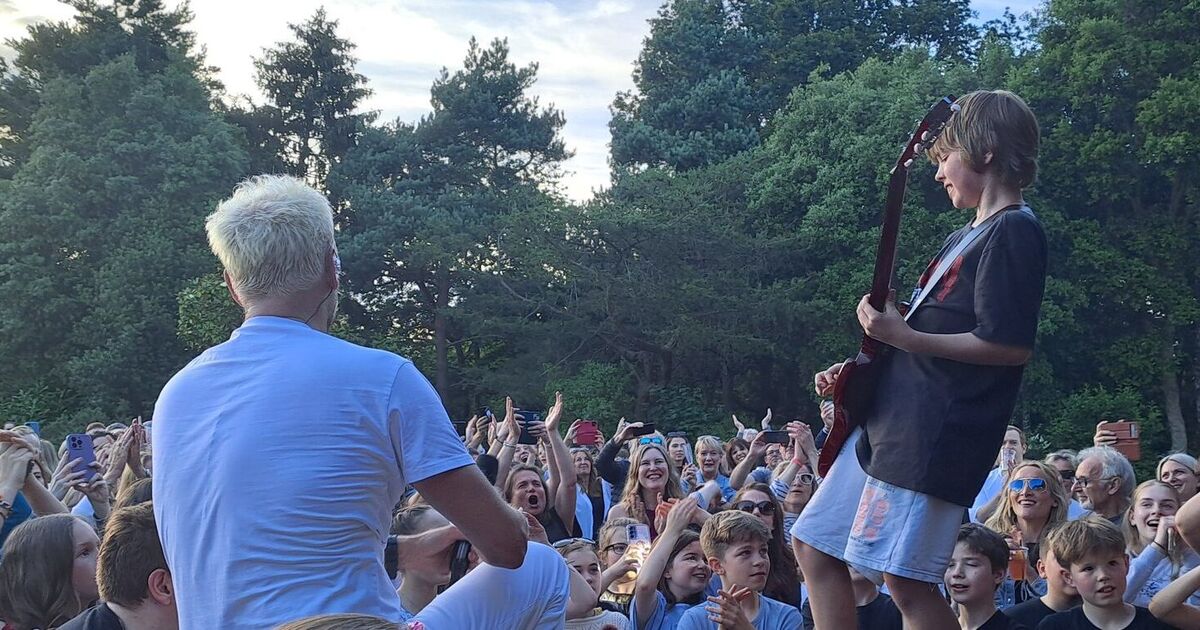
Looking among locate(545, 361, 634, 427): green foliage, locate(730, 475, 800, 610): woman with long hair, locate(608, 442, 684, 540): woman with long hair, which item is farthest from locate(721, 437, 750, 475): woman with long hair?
locate(545, 361, 634, 427): green foliage

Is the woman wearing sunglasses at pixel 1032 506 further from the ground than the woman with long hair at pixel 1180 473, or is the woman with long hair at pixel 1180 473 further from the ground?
the woman with long hair at pixel 1180 473

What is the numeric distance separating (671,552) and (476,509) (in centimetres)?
297

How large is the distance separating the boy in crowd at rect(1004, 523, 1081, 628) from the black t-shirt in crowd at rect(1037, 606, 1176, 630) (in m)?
0.18

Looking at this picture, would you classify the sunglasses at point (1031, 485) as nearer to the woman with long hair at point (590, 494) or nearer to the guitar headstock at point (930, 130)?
the woman with long hair at point (590, 494)

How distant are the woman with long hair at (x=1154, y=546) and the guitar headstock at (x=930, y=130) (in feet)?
6.99

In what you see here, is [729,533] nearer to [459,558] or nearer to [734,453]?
[459,558]

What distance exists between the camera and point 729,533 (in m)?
5.02

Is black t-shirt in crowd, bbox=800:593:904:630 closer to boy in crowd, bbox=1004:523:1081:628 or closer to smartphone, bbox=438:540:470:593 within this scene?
boy in crowd, bbox=1004:523:1081:628

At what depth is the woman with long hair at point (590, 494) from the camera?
8227mm

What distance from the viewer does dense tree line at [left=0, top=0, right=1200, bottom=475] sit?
28312 millimetres

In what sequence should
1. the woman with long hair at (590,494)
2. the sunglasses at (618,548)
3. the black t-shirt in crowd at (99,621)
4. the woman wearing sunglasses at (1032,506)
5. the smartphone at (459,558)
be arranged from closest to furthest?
the smartphone at (459,558)
the black t-shirt in crowd at (99,621)
the sunglasses at (618,548)
the woman wearing sunglasses at (1032,506)
the woman with long hair at (590,494)

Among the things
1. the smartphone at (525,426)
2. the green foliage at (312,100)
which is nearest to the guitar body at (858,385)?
the smartphone at (525,426)

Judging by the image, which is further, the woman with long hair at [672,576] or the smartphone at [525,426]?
the smartphone at [525,426]

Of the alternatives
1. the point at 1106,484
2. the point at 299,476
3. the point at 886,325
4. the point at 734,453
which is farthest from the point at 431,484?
the point at 734,453
